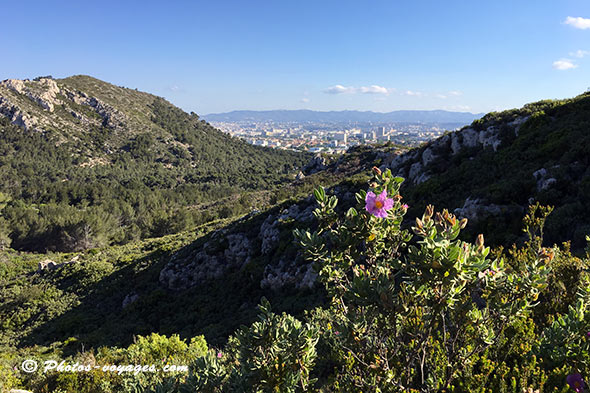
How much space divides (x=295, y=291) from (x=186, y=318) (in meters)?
6.80

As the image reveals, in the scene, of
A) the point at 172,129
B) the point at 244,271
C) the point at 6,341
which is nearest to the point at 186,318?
the point at 244,271

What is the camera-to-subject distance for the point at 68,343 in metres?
15.1

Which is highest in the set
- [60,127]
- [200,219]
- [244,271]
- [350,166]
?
[60,127]

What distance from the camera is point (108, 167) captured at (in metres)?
93.1

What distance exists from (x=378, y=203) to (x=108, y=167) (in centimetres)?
11038

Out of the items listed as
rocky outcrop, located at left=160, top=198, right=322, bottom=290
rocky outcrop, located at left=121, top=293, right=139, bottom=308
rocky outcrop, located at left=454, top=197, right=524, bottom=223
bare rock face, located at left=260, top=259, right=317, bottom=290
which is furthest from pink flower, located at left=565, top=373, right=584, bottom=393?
rocky outcrop, located at left=121, top=293, right=139, bottom=308

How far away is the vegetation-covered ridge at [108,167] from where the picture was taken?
47.0m

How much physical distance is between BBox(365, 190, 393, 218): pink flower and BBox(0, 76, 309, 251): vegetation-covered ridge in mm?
44875

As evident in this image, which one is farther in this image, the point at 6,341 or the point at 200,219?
the point at 200,219

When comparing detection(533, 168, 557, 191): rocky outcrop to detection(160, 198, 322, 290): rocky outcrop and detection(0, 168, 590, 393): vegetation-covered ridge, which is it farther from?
detection(160, 198, 322, 290): rocky outcrop

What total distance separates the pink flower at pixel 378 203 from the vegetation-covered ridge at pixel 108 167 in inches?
→ 1767

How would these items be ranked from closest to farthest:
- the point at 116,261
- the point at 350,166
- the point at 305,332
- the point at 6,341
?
the point at 305,332 < the point at 6,341 < the point at 116,261 < the point at 350,166

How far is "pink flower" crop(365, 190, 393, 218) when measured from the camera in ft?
6.36

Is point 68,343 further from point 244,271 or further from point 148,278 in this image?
point 244,271
